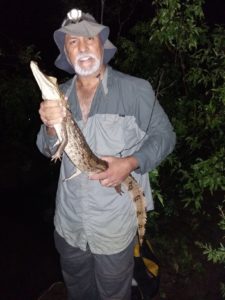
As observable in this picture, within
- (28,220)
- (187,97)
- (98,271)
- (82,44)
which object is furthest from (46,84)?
(28,220)

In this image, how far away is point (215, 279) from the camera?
4.66 m

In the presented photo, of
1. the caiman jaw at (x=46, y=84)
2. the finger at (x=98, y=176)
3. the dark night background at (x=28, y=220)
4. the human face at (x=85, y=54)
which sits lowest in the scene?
the dark night background at (x=28, y=220)

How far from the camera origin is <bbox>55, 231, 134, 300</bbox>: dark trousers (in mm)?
2971

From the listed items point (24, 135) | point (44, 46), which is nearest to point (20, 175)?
point (24, 135)

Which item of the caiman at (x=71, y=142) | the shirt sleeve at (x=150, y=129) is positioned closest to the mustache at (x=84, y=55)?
the caiman at (x=71, y=142)

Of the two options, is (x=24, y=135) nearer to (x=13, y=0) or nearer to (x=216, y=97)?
(x=216, y=97)

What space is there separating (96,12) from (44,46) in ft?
12.0

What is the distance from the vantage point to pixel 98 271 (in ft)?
9.96

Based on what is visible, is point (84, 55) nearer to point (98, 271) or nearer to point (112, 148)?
point (112, 148)

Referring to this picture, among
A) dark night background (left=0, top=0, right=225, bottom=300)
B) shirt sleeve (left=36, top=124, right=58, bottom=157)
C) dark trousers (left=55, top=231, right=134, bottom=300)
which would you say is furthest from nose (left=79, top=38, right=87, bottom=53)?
dark night background (left=0, top=0, right=225, bottom=300)

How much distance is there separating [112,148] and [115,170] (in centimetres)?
23

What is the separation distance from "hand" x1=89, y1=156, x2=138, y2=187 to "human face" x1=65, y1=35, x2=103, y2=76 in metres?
0.67

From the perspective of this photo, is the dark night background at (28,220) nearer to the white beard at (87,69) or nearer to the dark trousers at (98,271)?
the dark trousers at (98,271)

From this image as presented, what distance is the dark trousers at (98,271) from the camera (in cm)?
297
